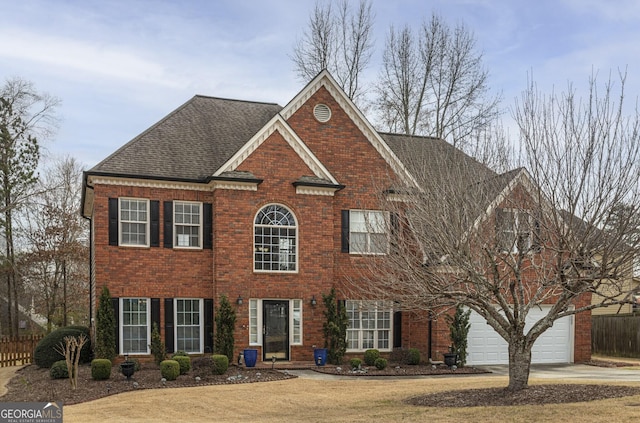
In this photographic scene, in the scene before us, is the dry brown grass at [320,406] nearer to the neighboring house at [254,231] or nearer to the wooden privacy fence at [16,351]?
the neighboring house at [254,231]

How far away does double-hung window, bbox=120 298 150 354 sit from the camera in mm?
21344

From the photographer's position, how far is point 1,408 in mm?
11242

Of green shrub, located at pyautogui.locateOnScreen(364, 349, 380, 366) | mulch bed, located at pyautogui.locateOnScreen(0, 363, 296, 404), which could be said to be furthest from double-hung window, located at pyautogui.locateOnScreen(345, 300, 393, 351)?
mulch bed, located at pyautogui.locateOnScreen(0, 363, 296, 404)

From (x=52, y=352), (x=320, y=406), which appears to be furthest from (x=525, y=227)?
(x=52, y=352)

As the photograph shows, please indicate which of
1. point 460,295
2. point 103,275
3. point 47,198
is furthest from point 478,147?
point 47,198

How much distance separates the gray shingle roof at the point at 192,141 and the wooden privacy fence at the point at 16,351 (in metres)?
9.44

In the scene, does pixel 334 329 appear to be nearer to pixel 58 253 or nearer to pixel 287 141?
pixel 287 141

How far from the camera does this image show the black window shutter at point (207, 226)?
22.4 metres


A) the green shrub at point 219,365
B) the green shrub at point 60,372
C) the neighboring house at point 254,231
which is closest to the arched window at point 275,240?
the neighboring house at point 254,231

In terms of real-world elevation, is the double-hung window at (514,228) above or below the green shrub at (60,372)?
above

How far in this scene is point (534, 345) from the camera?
23.9m

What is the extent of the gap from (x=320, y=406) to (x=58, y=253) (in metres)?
24.9

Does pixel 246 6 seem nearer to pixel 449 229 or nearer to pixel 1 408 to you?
pixel 449 229

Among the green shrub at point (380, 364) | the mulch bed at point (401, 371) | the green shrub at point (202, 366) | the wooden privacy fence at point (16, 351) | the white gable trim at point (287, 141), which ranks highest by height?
the white gable trim at point (287, 141)
